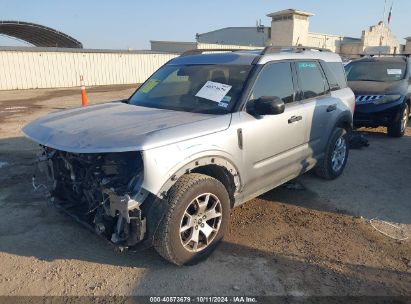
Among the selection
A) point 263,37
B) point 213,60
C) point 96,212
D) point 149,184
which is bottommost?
Answer: point 96,212

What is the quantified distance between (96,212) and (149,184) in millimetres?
793

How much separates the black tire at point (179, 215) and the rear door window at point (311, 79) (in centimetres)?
198

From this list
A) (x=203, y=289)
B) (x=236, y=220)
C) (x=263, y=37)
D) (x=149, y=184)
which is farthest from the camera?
(x=263, y=37)

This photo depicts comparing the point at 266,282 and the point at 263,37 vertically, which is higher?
the point at 263,37

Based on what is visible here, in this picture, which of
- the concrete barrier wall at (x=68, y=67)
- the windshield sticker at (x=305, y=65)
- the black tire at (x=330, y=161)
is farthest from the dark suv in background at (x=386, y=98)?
the concrete barrier wall at (x=68, y=67)

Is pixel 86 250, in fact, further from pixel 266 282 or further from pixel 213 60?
pixel 213 60

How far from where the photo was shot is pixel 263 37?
153 ft

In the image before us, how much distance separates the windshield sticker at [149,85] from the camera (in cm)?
456

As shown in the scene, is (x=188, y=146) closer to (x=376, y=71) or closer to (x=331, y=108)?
(x=331, y=108)

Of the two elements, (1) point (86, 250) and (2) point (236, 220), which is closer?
(1) point (86, 250)

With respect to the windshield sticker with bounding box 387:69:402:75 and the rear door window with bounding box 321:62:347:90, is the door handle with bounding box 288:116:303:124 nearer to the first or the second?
the rear door window with bounding box 321:62:347:90

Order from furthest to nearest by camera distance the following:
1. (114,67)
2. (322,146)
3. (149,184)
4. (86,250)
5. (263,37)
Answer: (263,37) → (114,67) → (322,146) → (86,250) → (149,184)

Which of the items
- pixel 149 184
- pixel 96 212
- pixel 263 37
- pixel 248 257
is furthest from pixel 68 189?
pixel 263 37

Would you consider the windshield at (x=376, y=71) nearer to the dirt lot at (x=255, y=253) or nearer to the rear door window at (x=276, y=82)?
the dirt lot at (x=255, y=253)
